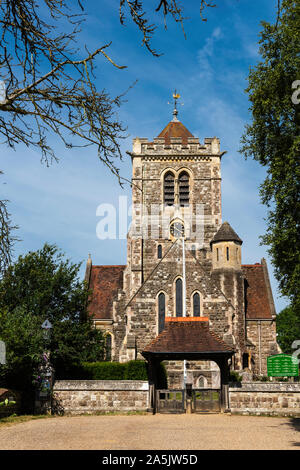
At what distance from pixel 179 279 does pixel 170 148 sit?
12.5m

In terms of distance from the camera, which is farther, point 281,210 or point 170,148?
point 170,148

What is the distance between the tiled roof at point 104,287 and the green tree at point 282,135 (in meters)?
22.3

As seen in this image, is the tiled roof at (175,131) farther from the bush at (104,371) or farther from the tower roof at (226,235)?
the bush at (104,371)

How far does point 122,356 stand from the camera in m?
26.1

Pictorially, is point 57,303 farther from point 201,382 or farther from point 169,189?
point 169,189

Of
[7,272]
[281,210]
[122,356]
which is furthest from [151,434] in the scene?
[122,356]

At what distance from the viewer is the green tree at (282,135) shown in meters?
13.0

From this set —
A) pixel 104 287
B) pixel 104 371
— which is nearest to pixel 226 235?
pixel 104 287

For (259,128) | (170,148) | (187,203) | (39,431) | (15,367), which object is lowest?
(39,431)

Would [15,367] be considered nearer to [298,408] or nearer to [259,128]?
[298,408]

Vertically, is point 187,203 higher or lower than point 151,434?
higher

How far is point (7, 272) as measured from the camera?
5090 mm
